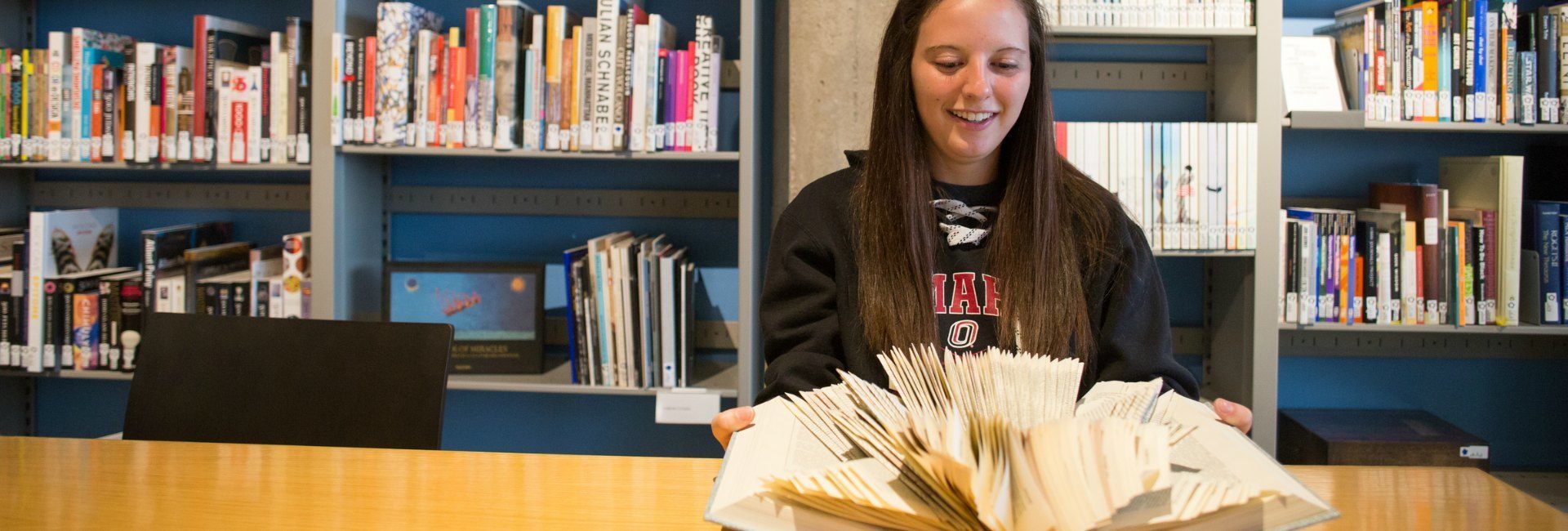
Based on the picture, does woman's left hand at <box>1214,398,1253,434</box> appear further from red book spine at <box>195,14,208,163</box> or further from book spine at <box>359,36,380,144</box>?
red book spine at <box>195,14,208,163</box>

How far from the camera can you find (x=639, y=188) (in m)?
2.65

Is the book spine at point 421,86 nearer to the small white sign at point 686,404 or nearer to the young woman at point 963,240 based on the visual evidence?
the small white sign at point 686,404

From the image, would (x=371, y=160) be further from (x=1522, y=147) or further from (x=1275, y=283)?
(x=1522, y=147)

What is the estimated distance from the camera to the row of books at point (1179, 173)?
2262 mm

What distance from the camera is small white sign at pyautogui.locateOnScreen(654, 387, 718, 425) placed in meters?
2.31

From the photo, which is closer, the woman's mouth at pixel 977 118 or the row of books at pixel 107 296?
the woman's mouth at pixel 977 118

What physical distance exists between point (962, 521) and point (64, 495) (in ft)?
2.57

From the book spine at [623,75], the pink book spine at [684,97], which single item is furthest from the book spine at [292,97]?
the pink book spine at [684,97]

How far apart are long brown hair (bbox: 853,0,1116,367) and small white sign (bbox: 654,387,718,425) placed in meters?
1.06

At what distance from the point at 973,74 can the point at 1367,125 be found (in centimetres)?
147

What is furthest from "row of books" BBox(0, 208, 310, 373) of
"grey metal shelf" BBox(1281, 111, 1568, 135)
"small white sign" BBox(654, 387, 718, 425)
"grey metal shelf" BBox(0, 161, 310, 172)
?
"grey metal shelf" BBox(1281, 111, 1568, 135)

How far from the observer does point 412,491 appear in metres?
0.91

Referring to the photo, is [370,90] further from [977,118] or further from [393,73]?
[977,118]

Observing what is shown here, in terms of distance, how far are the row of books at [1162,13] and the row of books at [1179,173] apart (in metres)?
0.21
